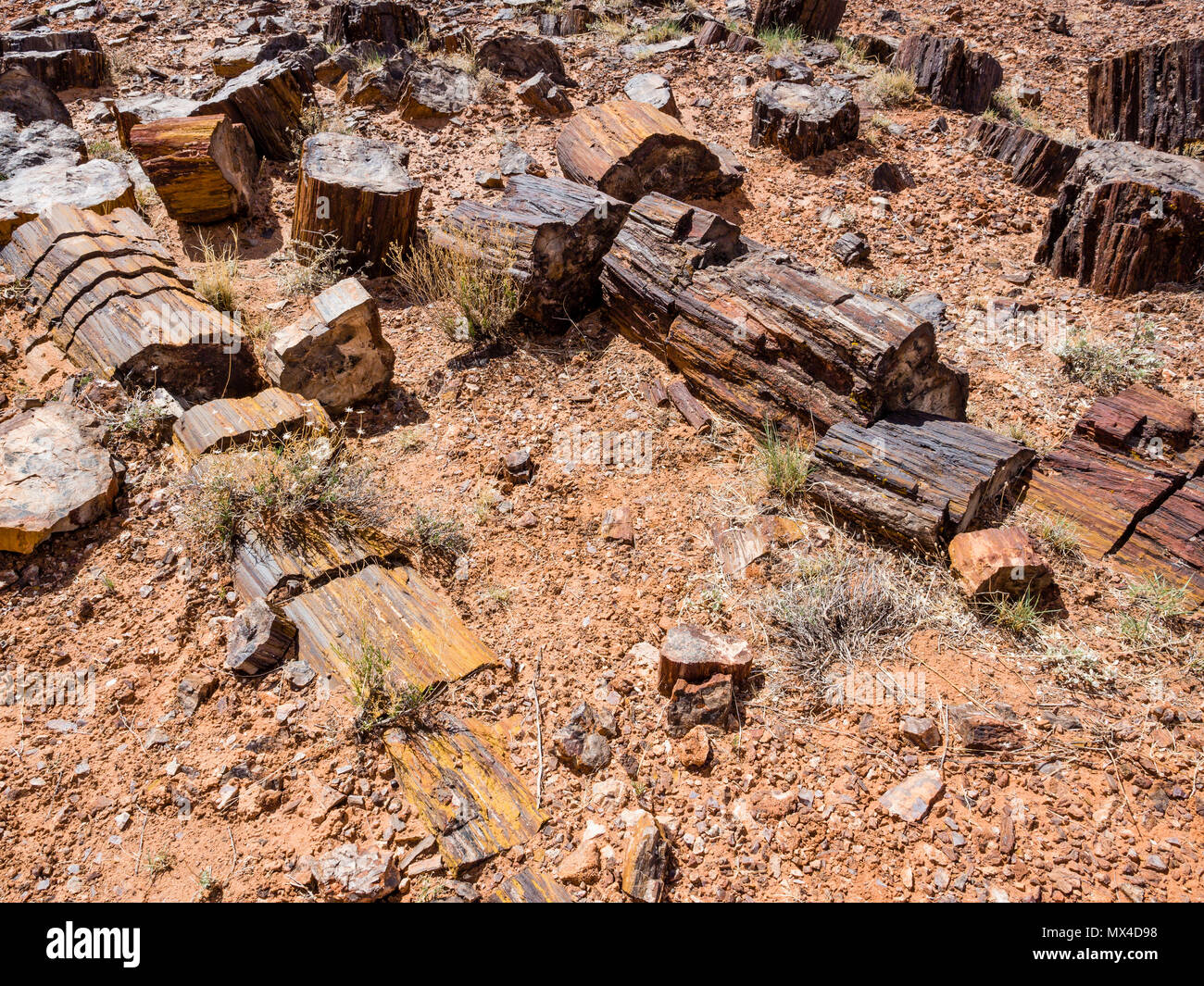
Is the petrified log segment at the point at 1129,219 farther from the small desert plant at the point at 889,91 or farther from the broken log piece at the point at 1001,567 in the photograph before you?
the broken log piece at the point at 1001,567

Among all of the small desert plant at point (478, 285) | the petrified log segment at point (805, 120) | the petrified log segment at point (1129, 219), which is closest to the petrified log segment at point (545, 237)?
the small desert plant at point (478, 285)

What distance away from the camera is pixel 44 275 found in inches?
192

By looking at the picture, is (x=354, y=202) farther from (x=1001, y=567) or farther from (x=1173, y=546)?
(x=1173, y=546)

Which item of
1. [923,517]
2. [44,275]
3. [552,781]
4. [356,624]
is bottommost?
[552,781]

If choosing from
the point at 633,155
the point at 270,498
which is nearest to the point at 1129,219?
the point at 633,155

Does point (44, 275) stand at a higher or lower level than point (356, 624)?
higher

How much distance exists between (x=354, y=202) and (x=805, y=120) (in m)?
4.25

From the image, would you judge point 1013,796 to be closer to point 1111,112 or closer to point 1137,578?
point 1137,578

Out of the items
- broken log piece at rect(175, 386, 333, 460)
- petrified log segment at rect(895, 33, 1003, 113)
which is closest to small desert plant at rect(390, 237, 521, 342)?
broken log piece at rect(175, 386, 333, 460)

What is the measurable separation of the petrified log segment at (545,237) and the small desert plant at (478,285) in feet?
0.04

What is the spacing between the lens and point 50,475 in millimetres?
3756

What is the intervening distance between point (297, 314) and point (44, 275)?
1522mm

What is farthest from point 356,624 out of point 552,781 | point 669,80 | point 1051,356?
point 669,80

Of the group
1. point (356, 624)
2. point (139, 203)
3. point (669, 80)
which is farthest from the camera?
point (669, 80)
